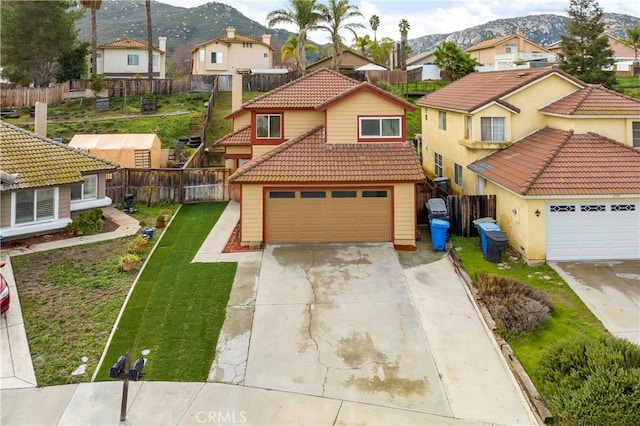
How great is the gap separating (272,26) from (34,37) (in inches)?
893

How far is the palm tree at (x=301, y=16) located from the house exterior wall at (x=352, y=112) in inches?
1081

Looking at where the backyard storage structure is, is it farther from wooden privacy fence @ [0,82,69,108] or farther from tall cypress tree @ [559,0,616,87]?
tall cypress tree @ [559,0,616,87]

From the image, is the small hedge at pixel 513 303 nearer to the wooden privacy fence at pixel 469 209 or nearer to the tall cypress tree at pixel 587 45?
the wooden privacy fence at pixel 469 209

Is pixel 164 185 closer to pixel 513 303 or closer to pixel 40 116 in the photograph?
pixel 40 116

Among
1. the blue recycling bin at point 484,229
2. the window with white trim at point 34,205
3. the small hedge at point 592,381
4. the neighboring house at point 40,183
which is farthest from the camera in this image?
the window with white trim at point 34,205

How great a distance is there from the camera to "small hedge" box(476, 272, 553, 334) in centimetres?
1065

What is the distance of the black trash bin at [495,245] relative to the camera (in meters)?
14.7

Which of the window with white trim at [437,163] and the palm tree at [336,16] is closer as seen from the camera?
the window with white trim at [437,163]

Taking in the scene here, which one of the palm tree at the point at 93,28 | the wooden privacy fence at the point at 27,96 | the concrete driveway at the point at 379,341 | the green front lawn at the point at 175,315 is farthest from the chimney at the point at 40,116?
the palm tree at the point at 93,28

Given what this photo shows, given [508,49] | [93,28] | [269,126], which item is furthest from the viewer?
[508,49]

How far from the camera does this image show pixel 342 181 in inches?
631

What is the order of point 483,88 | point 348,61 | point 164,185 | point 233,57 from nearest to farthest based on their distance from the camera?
point 483,88 → point 164,185 → point 348,61 → point 233,57

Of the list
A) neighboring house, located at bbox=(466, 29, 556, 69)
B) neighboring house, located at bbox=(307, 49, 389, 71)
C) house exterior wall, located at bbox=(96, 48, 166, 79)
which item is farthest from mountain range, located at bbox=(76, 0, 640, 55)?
neighboring house, located at bbox=(466, 29, 556, 69)

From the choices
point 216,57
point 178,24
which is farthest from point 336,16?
point 178,24
